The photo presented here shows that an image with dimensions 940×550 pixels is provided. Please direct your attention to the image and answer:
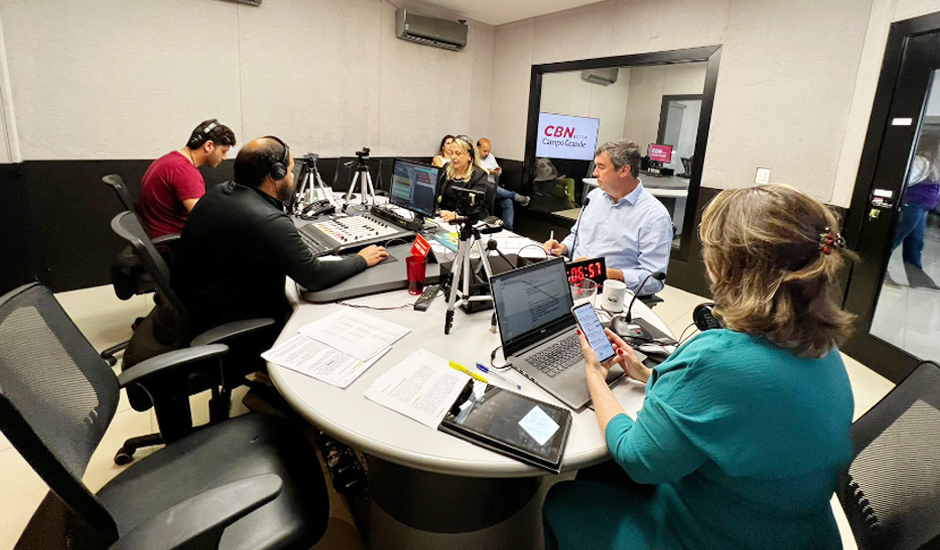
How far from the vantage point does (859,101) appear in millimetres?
3090

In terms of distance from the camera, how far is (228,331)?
1.59 meters

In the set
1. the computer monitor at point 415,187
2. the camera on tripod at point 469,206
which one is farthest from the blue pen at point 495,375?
the computer monitor at point 415,187

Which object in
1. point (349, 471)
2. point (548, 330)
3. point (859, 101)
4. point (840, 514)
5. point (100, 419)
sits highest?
point (859, 101)

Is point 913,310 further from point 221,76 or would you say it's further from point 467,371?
point 221,76

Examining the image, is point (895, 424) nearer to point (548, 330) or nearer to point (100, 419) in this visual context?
point (548, 330)

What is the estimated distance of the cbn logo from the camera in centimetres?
570

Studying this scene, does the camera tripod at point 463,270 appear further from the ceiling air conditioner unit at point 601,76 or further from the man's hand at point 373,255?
the ceiling air conditioner unit at point 601,76

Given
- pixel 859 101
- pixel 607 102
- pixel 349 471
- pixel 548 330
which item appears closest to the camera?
pixel 548 330

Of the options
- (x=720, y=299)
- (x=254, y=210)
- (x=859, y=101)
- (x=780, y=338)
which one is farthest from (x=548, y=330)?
(x=859, y=101)

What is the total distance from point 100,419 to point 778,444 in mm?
1464

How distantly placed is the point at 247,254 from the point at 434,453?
47.3 inches

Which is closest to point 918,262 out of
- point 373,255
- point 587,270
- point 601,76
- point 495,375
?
point 587,270

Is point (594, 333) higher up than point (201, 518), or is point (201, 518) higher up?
point (594, 333)

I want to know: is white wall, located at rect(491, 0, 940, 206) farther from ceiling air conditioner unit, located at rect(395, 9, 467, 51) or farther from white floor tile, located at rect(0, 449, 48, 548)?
white floor tile, located at rect(0, 449, 48, 548)
